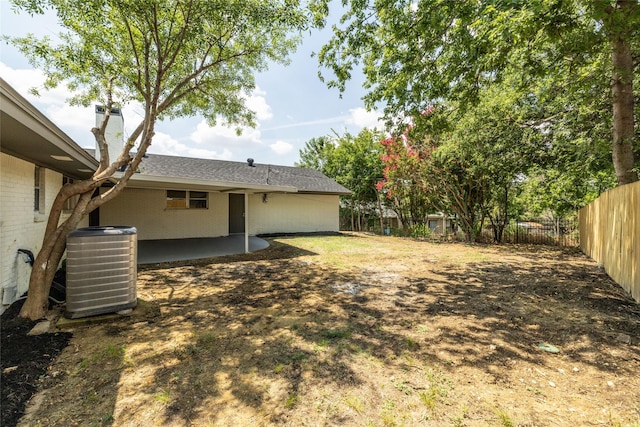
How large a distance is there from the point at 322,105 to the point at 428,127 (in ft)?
27.0

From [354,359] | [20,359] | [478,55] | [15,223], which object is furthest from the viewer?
[478,55]

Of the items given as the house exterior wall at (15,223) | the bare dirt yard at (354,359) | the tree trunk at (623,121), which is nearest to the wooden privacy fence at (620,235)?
the bare dirt yard at (354,359)

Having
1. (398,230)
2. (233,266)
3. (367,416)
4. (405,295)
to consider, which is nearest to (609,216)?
(405,295)

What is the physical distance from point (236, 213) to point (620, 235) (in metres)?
12.6

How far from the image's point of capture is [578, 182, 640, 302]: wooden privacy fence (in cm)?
425

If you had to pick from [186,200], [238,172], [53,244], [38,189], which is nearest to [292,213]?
[238,172]

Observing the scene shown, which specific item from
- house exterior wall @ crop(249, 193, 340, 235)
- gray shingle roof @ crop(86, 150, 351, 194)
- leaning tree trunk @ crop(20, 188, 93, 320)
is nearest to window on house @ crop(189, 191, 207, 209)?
gray shingle roof @ crop(86, 150, 351, 194)

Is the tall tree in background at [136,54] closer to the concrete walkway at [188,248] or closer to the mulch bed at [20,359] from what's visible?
the mulch bed at [20,359]

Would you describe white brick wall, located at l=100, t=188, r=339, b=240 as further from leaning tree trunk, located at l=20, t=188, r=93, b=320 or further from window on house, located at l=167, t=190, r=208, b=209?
leaning tree trunk, located at l=20, t=188, r=93, b=320

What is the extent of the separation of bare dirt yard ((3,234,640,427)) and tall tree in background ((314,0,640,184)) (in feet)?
11.9

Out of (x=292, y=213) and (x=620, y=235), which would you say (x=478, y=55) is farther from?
(x=292, y=213)

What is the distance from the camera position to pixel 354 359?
2.78 m

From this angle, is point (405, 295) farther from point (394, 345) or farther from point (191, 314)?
point (191, 314)

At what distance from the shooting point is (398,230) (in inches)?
631
